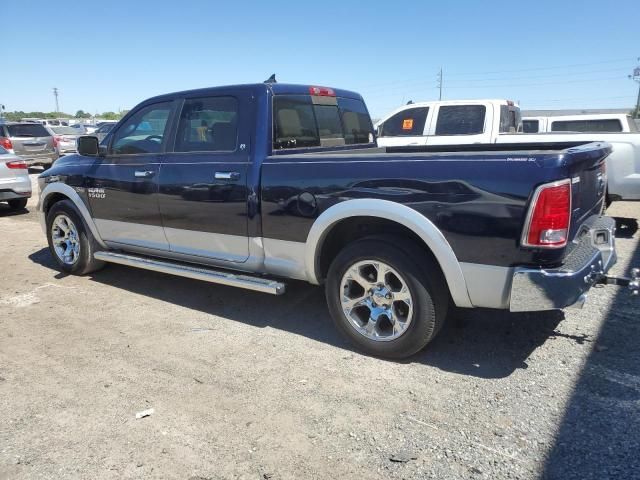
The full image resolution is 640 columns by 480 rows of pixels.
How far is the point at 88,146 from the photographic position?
16.8ft

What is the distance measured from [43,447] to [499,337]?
3.12 metres

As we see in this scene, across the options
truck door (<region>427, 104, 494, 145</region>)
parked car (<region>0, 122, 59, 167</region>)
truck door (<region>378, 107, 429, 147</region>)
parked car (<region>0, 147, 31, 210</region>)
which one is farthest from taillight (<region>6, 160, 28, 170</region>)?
truck door (<region>427, 104, 494, 145</region>)

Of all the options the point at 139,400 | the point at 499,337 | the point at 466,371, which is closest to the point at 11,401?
the point at 139,400

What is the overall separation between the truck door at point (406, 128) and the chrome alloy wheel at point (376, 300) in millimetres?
6022

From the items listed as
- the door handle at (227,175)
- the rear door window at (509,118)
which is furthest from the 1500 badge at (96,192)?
the rear door window at (509,118)

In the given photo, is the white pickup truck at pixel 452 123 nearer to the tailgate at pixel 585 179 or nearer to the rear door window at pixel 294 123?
the rear door window at pixel 294 123

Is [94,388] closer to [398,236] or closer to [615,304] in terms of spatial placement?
[398,236]

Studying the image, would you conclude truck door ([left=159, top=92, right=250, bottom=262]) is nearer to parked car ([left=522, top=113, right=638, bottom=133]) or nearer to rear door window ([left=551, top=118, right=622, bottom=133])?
parked car ([left=522, top=113, right=638, bottom=133])

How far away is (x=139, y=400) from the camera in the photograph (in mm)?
3160

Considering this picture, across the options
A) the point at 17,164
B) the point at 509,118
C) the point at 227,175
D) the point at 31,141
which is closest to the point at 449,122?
the point at 509,118

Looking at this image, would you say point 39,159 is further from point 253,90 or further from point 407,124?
point 253,90

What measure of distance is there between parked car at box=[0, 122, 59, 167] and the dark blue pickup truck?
40.3 feet

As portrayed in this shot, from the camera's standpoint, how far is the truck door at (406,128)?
369 inches

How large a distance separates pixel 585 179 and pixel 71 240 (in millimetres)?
5177
